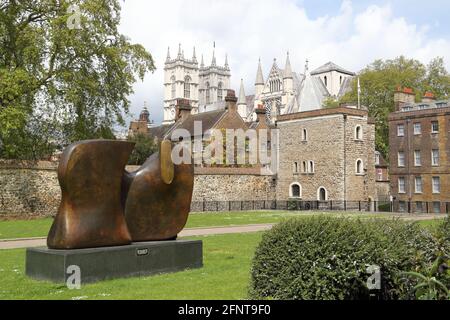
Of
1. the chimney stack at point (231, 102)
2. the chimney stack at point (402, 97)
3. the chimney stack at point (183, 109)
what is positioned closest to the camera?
the chimney stack at point (402, 97)

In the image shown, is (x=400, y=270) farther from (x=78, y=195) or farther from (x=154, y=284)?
(x=78, y=195)

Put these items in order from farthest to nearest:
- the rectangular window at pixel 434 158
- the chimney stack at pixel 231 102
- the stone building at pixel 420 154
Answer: the chimney stack at pixel 231 102 → the rectangular window at pixel 434 158 → the stone building at pixel 420 154

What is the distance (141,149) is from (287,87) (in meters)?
80.0

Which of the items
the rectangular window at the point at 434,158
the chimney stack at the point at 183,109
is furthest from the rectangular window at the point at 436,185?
the chimney stack at the point at 183,109

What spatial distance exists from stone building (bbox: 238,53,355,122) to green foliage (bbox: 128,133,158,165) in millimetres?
44145

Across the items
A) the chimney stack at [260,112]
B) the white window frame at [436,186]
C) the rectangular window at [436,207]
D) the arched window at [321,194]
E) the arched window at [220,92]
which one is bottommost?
Result: the rectangular window at [436,207]

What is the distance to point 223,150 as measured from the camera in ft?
151

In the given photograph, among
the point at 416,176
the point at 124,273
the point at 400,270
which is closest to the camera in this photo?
the point at 400,270

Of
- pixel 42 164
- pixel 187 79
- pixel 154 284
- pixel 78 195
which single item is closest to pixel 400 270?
pixel 154 284

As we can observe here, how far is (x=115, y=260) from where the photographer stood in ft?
32.7

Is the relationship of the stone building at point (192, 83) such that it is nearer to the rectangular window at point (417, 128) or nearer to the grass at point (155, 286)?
the rectangular window at point (417, 128)

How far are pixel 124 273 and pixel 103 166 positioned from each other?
222 cm

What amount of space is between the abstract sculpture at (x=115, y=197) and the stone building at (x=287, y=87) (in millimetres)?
75397

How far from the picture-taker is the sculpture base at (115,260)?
9344 millimetres
